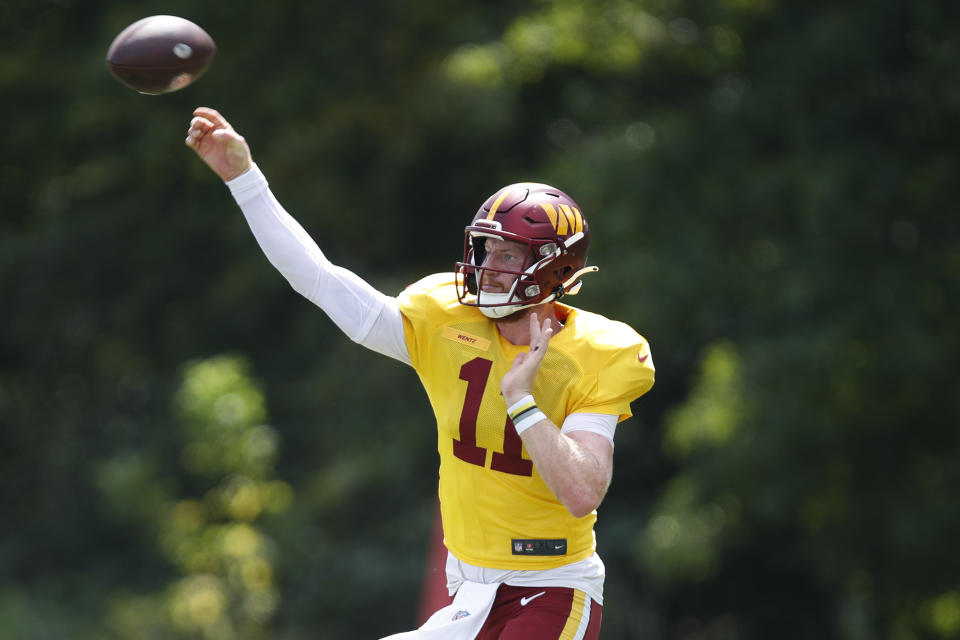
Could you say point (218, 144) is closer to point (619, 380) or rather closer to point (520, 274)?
point (520, 274)

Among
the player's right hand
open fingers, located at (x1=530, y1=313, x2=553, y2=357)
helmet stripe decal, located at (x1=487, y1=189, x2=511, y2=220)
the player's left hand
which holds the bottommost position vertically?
the player's left hand

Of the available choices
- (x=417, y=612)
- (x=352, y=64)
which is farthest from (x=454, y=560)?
(x=352, y=64)

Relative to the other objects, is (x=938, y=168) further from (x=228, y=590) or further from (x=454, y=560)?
(x=454, y=560)

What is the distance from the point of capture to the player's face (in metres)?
3.94

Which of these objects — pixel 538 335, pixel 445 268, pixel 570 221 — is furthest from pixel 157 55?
pixel 445 268

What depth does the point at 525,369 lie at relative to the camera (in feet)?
12.0

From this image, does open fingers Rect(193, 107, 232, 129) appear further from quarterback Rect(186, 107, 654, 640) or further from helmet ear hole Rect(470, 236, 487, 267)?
helmet ear hole Rect(470, 236, 487, 267)

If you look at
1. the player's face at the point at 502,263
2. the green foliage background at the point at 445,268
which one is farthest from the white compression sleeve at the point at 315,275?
the green foliage background at the point at 445,268

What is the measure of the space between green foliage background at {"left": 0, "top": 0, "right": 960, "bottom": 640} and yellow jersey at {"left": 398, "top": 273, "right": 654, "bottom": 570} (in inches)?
208

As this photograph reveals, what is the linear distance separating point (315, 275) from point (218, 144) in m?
0.46

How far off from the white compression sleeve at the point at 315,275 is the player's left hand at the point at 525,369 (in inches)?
17.5

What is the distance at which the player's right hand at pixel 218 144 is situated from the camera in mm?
3943

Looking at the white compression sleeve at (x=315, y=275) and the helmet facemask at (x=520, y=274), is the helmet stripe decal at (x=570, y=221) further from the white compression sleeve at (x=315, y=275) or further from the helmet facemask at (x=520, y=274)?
the white compression sleeve at (x=315, y=275)

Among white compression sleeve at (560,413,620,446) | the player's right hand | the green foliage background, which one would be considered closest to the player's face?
white compression sleeve at (560,413,620,446)
